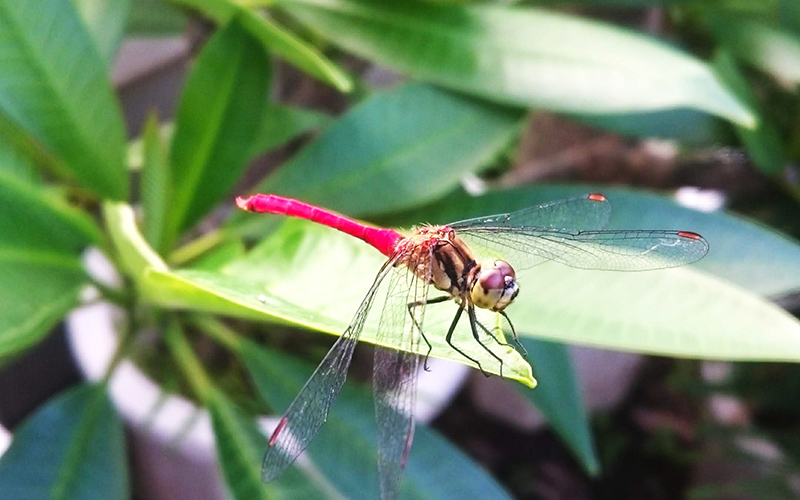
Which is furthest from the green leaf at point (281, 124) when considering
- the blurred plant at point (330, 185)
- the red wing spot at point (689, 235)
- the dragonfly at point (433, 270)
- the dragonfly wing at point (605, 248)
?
the red wing spot at point (689, 235)

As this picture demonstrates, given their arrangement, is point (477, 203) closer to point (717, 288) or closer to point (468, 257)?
point (468, 257)

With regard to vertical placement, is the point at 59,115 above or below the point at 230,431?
above

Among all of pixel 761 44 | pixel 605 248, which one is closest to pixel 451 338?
pixel 605 248

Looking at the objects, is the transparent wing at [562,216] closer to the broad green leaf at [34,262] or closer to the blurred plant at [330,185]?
the blurred plant at [330,185]

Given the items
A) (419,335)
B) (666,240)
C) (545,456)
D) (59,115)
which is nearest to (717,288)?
(666,240)

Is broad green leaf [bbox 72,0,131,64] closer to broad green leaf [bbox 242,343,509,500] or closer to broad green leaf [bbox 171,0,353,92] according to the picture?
broad green leaf [bbox 171,0,353,92]

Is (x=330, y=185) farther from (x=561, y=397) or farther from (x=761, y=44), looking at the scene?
(x=761, y=44)
